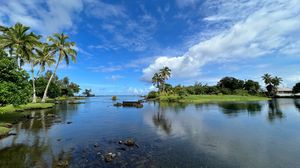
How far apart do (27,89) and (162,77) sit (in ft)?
310

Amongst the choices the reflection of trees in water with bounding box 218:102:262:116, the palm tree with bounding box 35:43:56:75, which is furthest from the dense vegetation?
the palm tree with bounding box 35:43:56:75

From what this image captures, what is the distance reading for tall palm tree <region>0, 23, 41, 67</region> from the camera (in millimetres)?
44844

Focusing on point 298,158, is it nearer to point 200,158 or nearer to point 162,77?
point 200,158

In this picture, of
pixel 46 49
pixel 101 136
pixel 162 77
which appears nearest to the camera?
pixel 101 136

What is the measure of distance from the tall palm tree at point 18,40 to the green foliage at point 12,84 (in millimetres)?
25407

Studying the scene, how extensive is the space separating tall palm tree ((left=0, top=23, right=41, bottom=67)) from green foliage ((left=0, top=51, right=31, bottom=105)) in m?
25.4

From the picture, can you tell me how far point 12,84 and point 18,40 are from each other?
100ft

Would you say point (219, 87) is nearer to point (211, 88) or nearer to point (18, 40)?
point (211, 88)

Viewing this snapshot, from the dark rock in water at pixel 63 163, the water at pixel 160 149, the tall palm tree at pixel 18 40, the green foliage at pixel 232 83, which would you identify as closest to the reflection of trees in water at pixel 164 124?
the water at pixel 160 149

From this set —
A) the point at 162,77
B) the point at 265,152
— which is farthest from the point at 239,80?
the point at 265,152

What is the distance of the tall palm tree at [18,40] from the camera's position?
4484 cm

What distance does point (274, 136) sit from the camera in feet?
69.5

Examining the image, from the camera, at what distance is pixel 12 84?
2233 cm

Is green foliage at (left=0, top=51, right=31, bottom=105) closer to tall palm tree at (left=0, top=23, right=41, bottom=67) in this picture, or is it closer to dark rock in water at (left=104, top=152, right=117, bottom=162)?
dark rock in water at (left=104, top=152, right=117, bottom=162)
